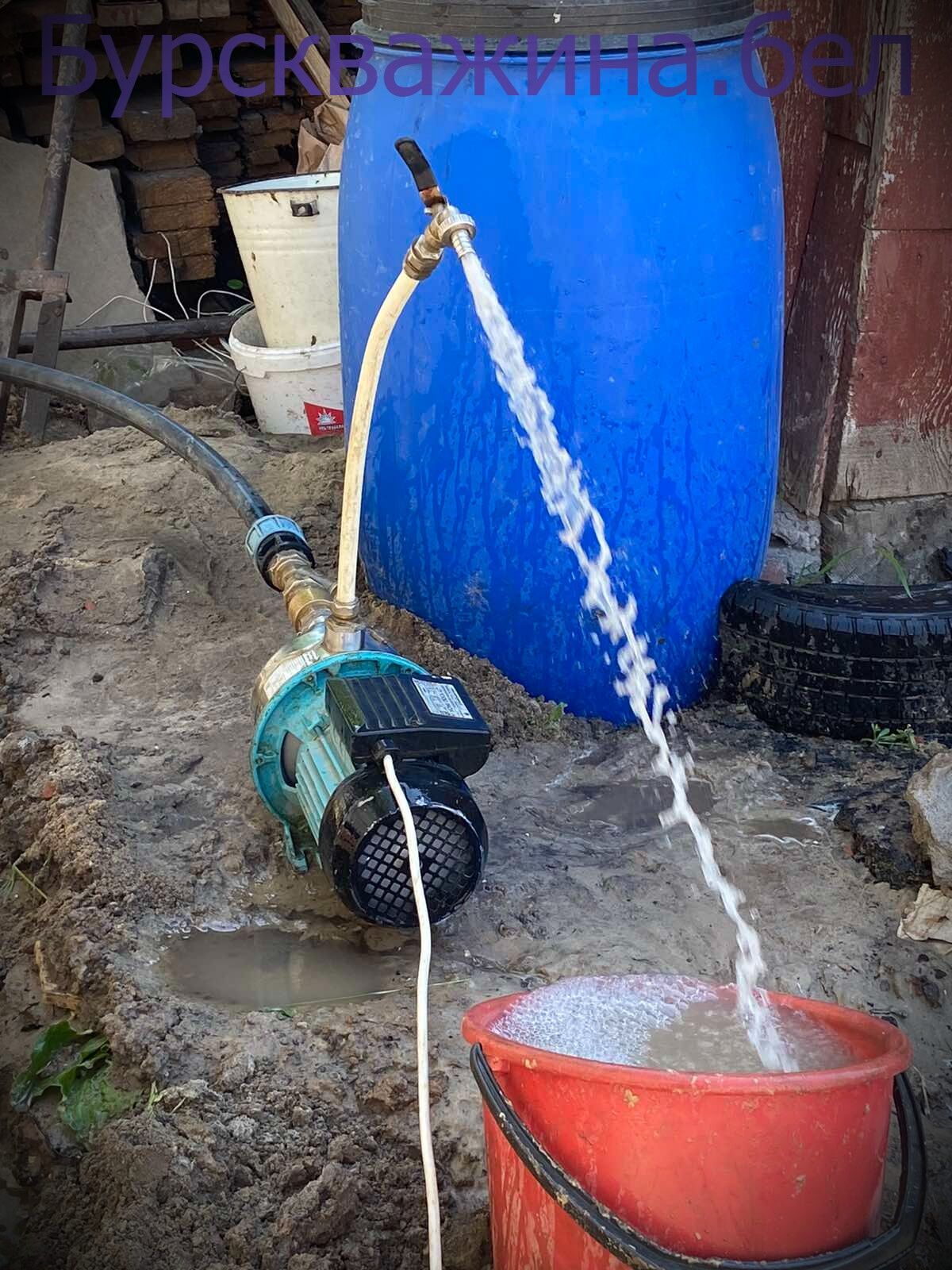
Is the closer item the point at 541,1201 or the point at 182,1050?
the point at 541,1201

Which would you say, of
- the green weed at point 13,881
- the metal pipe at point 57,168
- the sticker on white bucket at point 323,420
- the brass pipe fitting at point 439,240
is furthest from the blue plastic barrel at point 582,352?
the metal pipe at point 57,168

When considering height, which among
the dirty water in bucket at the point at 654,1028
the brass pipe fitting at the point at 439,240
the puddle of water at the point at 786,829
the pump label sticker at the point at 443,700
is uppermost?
the brass pipe fitting at the point at 439,240

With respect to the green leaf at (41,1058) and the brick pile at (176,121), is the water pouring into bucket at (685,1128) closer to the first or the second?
the green leaf at (41,1058)

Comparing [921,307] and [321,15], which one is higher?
[321,15]

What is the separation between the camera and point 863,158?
262 cm

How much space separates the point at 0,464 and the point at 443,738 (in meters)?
2.14

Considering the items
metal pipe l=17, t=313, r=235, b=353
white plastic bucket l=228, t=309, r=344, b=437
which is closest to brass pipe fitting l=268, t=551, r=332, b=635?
white plastic bucket l=228, t=309, r=344, b=437

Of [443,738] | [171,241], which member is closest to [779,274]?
[443,738]

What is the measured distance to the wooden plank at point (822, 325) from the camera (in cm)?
268

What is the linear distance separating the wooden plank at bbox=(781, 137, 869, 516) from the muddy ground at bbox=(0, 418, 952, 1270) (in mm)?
735

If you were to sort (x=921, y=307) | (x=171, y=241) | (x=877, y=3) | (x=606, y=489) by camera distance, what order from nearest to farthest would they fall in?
(x=606, y=489), (x=877, y=3), (x=921, y=307), (x=171, y=241)

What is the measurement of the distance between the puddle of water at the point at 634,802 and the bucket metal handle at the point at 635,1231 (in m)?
1.00

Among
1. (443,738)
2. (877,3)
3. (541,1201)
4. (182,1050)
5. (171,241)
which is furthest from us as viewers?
(171,241)

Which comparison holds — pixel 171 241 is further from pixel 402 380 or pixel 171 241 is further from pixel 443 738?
pixel 443 738
